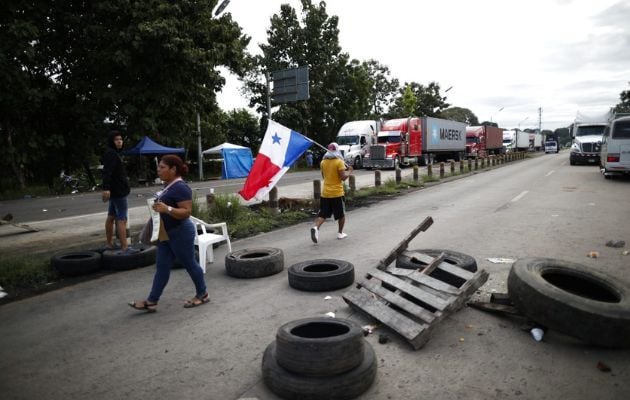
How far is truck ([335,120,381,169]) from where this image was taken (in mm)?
31016

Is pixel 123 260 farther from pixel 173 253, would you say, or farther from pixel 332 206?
pixel 332 206

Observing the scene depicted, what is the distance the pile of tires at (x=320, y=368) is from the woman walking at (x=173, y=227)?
1.96 metres

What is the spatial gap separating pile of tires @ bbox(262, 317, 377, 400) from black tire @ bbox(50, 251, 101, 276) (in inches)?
174

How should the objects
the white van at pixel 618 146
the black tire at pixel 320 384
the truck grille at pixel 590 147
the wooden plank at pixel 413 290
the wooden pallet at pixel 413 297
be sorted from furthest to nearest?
1. the truck grille at pixel 590 147
2. the white van at pixel 618 146
3. the wooden plank at pixel 413 290
4. the wooden pallet at pixel 413 297
5. the black tire at pixel 320 384

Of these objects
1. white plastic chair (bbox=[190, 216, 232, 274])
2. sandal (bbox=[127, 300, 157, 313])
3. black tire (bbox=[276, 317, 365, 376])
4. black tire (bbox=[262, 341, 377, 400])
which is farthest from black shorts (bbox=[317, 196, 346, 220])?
black tire (bbox=[262, 341, 377, 400])

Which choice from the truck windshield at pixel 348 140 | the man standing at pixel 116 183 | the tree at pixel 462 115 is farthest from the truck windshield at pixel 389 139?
the tree at pixel 462 115

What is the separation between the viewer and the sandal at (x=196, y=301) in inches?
189

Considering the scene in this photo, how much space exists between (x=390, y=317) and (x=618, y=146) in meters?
17.8

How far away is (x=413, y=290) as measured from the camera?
13.8 ft

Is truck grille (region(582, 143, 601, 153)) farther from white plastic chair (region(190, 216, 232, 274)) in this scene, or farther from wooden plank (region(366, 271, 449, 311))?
wooden plank (region(366, 271, 449, 311))

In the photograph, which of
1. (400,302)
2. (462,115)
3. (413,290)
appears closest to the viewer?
(400,302)

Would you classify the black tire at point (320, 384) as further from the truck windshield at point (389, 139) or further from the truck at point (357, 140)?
the truck windshield at point (389, 139)

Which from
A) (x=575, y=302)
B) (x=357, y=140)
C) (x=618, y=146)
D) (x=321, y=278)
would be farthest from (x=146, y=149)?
(x=575, y=302)

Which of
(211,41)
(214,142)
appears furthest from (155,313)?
(214,142)
